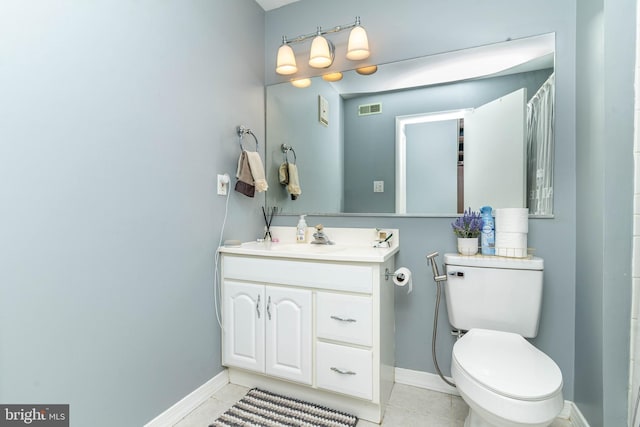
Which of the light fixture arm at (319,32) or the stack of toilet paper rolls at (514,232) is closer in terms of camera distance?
the stack of toilet paper rolls at (514,232)

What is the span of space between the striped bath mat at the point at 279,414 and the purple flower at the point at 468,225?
107cm

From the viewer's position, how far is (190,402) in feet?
5.05

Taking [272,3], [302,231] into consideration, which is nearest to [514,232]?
[302,231]

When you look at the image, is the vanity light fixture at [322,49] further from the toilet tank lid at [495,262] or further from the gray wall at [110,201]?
the toilet tank lid at [495,262]

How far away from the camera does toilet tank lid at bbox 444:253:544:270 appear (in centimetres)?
140

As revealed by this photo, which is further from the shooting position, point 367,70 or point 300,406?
point 367,70

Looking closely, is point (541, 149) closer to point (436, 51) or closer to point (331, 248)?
point (436, 51)

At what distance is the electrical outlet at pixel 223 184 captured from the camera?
1.74 metres

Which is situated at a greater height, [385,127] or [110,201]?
[385,127]

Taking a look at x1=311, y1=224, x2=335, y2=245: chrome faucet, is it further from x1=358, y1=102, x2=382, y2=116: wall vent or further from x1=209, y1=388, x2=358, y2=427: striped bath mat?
x1=209, y1=388, x2=358, y2=427: striped bath mat

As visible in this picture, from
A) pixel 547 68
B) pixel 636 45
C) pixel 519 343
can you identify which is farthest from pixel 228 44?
pixel 519 343

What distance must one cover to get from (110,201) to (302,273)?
875mm

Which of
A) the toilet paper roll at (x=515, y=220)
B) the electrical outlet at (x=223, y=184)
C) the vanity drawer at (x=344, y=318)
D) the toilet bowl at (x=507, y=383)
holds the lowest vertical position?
the toilet bowl at (x=507, y=383)

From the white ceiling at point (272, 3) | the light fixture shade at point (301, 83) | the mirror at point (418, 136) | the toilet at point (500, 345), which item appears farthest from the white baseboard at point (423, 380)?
the white ceiling at point (272, 3)
